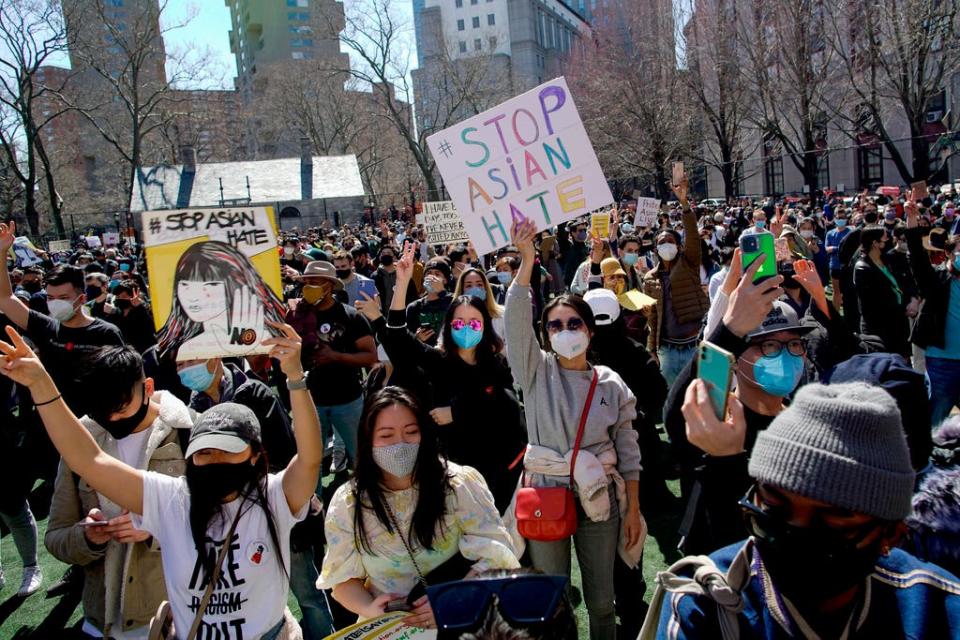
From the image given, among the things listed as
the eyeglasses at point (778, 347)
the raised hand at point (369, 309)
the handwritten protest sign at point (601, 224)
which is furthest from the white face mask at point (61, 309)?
the handwritten protest sign at point (601, 224)

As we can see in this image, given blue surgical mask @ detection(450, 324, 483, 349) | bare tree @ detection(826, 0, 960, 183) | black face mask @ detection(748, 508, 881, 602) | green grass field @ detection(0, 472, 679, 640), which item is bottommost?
green grass field @ detection(0, 472, 679, 640)

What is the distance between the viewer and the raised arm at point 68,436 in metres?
2.42

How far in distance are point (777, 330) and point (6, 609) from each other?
504 cm

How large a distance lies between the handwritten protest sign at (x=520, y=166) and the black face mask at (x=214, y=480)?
2.02 metres

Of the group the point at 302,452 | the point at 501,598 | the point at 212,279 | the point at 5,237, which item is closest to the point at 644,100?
the point at 5,237

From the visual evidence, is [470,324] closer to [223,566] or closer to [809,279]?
[809,279]

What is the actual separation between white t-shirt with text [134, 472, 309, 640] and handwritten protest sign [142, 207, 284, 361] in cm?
72

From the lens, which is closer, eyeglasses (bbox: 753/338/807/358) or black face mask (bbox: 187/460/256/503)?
black face mask (bbox: 187/460/256/503)

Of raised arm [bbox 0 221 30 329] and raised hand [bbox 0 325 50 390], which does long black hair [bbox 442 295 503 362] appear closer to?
raised hand [bbox 0 325 50 390]

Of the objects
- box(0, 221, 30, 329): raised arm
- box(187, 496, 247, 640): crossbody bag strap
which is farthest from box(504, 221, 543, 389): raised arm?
box(0, 221, 30, 329): raised arm

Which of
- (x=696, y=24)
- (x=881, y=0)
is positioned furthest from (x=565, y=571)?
(x=696, y=24)

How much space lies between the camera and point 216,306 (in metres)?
3.28

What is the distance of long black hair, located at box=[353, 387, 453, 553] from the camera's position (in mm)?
2797

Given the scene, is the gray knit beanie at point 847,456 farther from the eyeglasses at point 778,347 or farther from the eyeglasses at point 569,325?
the eyeglasses at point 569,325
